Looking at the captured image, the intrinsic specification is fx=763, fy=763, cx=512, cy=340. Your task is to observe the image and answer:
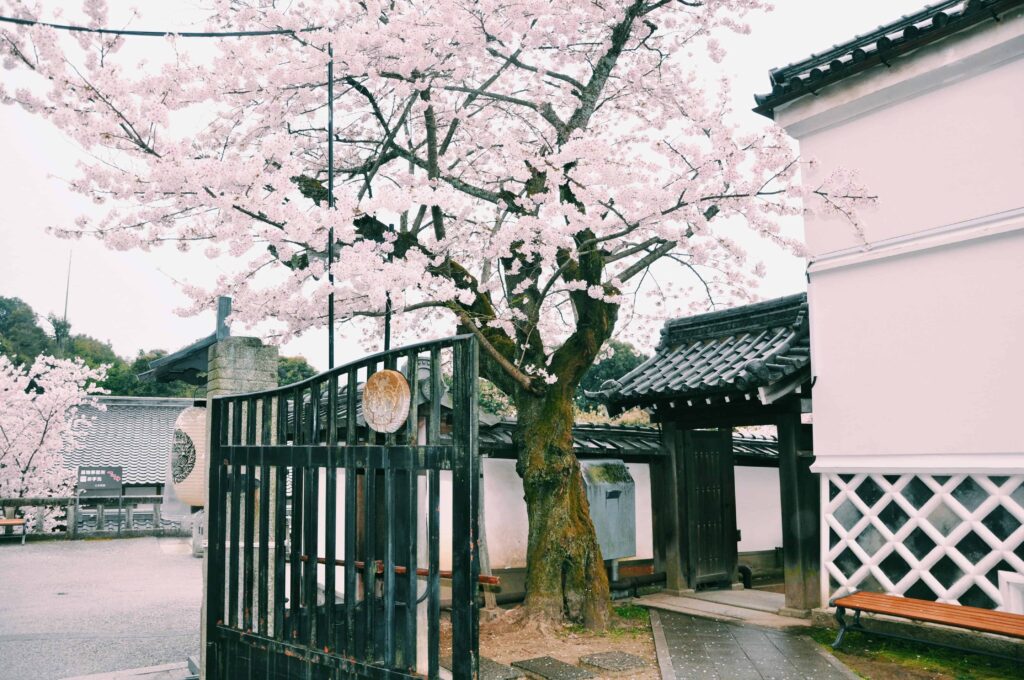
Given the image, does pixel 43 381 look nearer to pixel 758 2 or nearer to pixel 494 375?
pixel 494 375

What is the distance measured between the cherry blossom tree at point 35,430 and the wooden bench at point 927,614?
77.9ft

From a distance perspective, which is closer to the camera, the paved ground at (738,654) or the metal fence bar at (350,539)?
the metal fence bar at (350,539)

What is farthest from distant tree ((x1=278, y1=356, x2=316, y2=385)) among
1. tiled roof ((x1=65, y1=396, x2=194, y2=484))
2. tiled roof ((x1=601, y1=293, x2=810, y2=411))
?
tiled roof ((x1=601, y1=293, x2=810, y2=411))

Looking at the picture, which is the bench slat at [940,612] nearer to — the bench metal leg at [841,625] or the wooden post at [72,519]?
the bench metal leg at [841,625]

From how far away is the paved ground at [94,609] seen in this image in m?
8.46

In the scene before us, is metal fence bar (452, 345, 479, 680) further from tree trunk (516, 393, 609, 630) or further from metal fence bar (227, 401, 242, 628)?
tree trunk (516, 393, 609, 630)

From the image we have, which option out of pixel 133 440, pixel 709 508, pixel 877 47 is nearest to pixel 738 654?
pixel 709 508

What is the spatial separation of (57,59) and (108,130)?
82 cm

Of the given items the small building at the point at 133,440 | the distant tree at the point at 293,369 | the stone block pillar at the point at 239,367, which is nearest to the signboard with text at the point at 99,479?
the small building at the point at 133,440

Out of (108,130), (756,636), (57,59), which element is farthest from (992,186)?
(57,59)

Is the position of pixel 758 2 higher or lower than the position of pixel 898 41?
higher

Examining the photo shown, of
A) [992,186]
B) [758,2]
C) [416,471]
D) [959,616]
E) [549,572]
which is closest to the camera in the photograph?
[416,471]

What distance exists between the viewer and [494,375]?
32.0 feet

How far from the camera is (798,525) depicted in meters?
9.65
